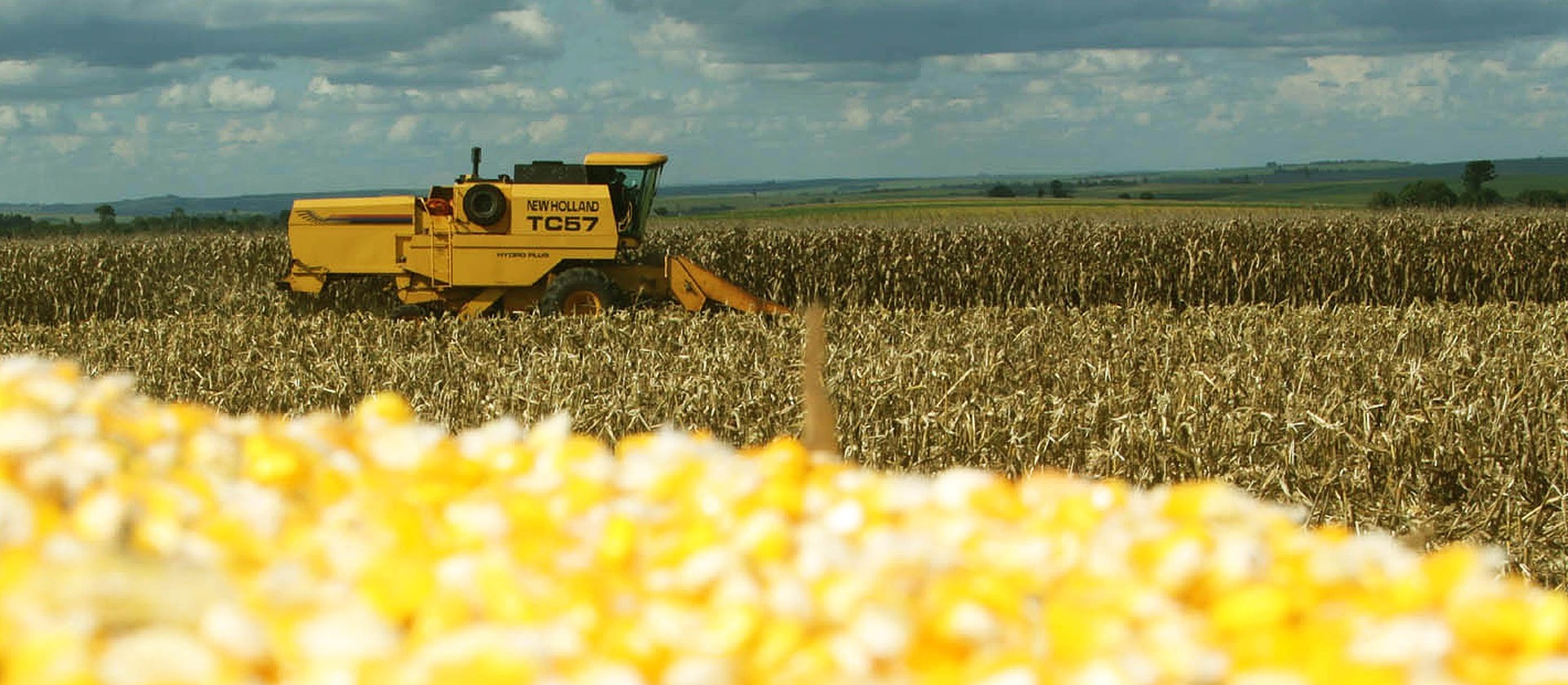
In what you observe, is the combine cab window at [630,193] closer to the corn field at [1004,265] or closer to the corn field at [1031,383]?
the corn field at [1031,383]

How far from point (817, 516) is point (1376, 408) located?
5.18 metres

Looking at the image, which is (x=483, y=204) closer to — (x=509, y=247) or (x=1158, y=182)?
(x=509, y=247)

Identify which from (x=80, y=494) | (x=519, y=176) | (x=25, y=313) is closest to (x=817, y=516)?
(x=80, y=494)

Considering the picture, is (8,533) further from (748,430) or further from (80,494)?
(748,430)

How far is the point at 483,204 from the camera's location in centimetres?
1335

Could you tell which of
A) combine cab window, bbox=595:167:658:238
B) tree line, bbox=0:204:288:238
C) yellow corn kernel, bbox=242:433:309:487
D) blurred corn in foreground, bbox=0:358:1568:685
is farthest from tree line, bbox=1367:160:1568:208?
yellow corn kernel, bbox=242:433:309:487

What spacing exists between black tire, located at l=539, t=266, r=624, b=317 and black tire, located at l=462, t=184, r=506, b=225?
83cm

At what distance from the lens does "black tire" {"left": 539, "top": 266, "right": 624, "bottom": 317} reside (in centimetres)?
1301

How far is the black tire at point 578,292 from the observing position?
13.0m

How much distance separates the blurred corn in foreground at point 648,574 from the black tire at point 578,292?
11.2 metres

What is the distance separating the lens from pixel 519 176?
1395 cm

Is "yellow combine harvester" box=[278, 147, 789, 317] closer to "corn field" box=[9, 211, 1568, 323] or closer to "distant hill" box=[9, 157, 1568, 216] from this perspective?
"corn field" box=[9, 211, 1568, 323]

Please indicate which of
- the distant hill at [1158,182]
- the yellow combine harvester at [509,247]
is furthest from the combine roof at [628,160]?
the distant hill at [1158,182]

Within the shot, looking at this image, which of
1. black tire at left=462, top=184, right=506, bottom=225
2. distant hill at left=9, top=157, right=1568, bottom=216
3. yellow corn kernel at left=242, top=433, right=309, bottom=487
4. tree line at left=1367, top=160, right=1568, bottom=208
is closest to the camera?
yellow corn kernel at left=242, top=433, right=309, bottom=487
